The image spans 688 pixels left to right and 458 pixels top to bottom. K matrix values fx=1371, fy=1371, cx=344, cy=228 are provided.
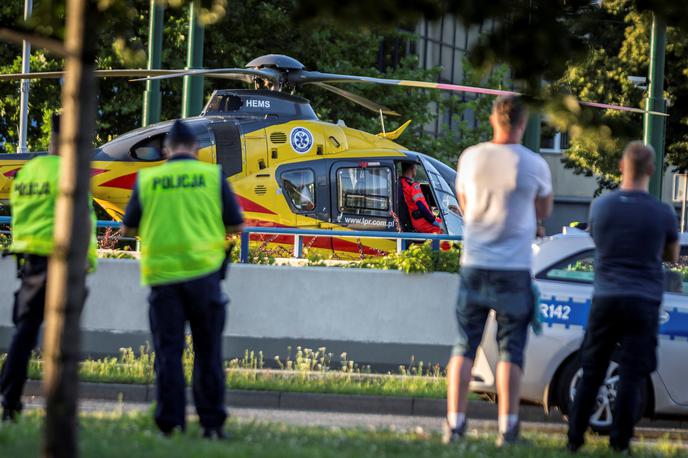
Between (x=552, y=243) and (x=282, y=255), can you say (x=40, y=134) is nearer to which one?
(x=282, y=255)

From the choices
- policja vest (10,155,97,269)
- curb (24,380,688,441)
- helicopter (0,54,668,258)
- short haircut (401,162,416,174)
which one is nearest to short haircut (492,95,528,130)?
policja vest (10,155,97,269)

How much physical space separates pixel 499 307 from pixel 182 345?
1.73 metres

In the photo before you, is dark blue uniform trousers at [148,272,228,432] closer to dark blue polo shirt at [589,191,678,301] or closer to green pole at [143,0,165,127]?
dark blue polo shirt at [589,191,678,301]

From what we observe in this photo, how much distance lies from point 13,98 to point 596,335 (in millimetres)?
25817

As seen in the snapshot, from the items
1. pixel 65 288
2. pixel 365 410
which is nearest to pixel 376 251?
pixel 365 410

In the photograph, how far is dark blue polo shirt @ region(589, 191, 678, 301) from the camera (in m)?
7.55

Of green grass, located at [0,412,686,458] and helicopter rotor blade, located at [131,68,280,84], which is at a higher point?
helicopter rotor blade, located at [131,68,280,84]

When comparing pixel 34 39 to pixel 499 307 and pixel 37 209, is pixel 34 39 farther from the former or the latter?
pixel 499 307

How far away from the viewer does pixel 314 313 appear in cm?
1267

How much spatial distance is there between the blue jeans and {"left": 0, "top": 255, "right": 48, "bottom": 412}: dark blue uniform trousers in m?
2.45

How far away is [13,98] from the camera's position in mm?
31547

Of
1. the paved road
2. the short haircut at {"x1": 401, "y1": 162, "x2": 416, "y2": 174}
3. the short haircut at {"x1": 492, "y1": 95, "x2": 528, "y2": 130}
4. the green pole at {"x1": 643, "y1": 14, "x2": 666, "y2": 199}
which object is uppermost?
the green pole at {"x1": 643, "y1": 14, "x2": 666, "y2": 199}

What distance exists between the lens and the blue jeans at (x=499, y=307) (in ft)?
24.3

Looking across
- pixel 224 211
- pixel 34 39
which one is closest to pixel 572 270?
pixel 224 211
